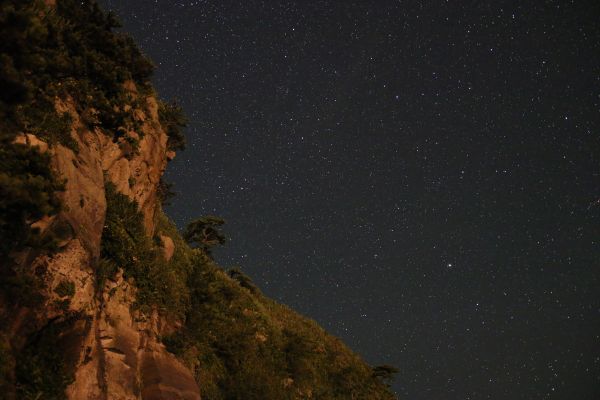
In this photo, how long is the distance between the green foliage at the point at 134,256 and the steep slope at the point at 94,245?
42mm

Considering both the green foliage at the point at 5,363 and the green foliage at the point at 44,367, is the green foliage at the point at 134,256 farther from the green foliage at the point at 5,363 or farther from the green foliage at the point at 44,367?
the green foliage at the point at 5,363

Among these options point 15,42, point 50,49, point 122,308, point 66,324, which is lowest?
point 66,324

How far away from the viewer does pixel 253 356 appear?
1930cm

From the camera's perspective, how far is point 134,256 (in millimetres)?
12883

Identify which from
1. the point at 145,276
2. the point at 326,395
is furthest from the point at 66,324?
the point at 326,395

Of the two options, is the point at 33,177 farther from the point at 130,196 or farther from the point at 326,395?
the point at 326,395

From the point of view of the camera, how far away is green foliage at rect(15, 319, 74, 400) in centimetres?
763

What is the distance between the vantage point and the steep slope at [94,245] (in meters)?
7.48

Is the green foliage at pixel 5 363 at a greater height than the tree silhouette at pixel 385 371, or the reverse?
the tree silhouette at pixel 385 371

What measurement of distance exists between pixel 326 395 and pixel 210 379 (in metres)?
9.04

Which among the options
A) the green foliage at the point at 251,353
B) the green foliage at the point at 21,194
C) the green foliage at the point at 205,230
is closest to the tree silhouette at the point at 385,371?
the green foliage at the point at 251,353

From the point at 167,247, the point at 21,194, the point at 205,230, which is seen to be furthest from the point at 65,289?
the point at 205,230

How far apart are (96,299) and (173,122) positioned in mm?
9200

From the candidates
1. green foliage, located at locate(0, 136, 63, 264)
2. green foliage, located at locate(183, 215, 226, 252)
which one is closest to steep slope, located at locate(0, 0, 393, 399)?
green foliage, located at locate(0, 136, 63, 264)
